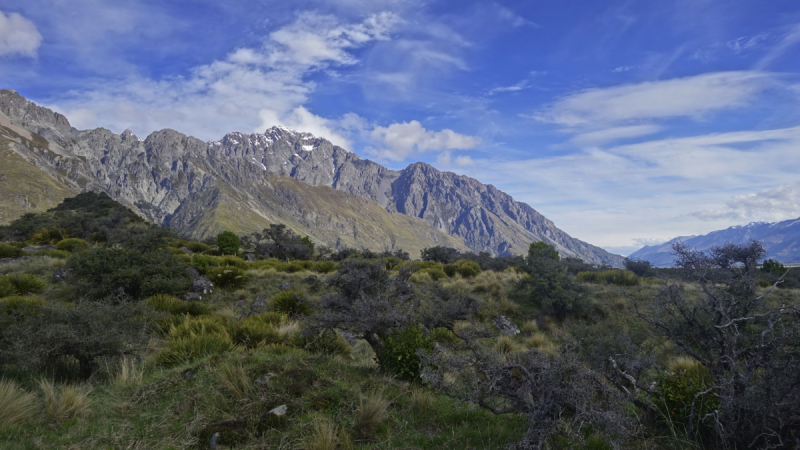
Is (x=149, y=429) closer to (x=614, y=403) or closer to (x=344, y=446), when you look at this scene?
(x=344, y=446)

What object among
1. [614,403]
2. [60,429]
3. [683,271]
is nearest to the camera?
[614,403]

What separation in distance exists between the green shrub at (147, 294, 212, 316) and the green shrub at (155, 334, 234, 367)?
3.64 m

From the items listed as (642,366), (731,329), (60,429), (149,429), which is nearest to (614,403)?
(642,366)

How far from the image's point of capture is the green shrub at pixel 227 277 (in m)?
15.2

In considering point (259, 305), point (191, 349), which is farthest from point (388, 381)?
point (259, 305)

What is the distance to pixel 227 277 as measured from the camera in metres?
15.3

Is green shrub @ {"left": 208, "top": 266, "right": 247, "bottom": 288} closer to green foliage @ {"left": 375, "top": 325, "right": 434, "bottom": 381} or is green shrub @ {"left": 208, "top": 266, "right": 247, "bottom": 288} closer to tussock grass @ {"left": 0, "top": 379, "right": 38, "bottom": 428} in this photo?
tussock grass @ {"left": 0, "top": 379, "right": 38, "bottom": 428}

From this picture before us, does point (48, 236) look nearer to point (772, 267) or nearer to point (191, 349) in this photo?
point (191, 349)

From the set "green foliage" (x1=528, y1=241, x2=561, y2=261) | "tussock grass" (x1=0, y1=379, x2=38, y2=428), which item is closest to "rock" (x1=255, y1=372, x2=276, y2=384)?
"tussock grass" (x1=0, y1=379, x2=38, y2=428)

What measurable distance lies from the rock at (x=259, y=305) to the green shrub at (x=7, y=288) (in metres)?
7.36

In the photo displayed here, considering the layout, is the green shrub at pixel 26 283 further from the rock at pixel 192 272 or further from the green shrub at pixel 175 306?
the green shrub at pixel 175 306

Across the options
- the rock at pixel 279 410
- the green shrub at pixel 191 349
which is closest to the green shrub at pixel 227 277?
the green shrub at pixel 191 349

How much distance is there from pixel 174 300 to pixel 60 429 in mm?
7225

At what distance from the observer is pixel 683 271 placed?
5191 millimetres
